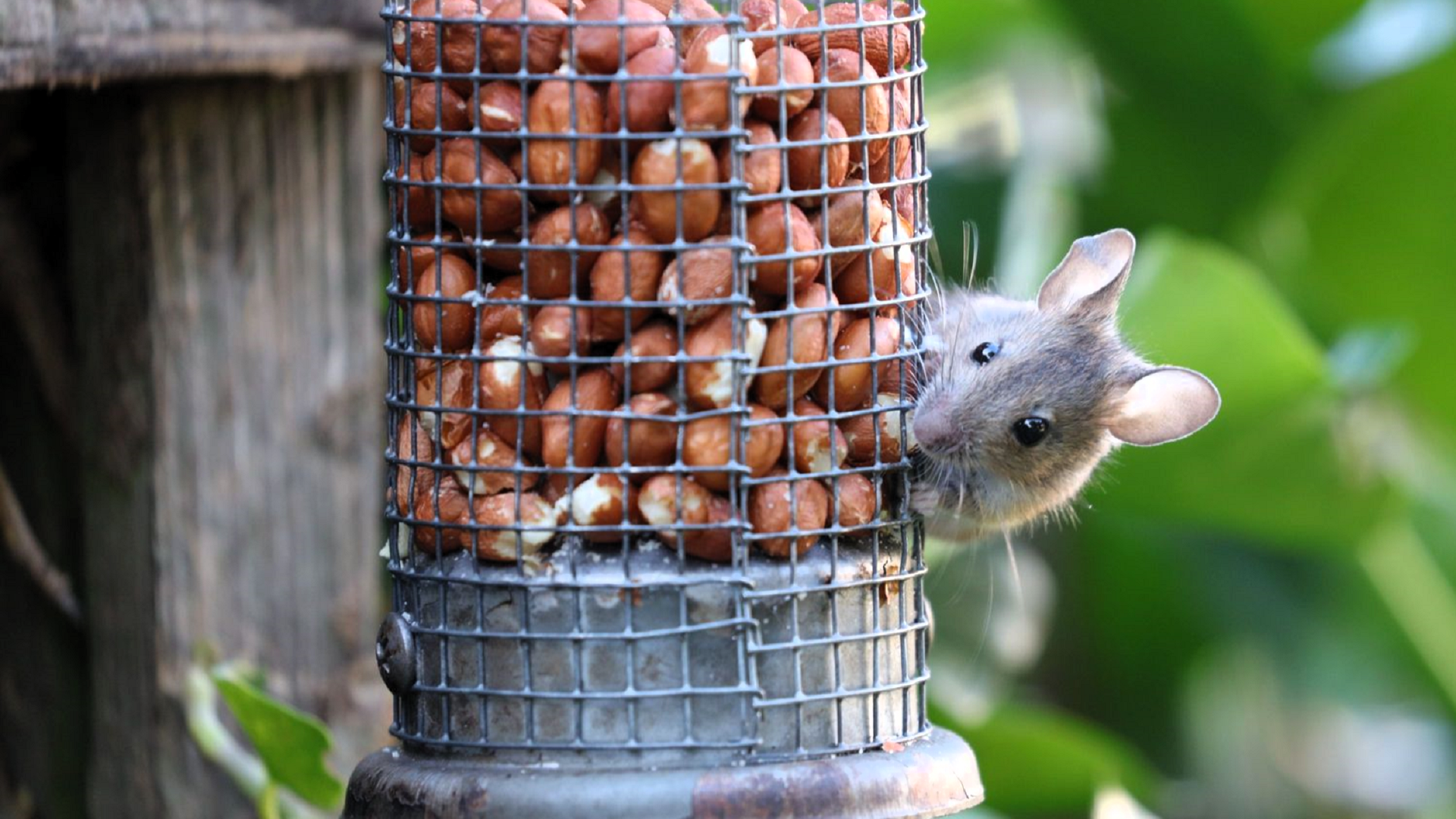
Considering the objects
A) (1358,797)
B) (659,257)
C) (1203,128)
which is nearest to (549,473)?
(659,257)

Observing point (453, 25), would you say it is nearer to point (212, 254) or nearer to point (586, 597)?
point (586, 597)

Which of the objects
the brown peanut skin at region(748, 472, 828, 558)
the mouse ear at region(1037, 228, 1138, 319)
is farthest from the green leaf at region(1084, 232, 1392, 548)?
the brown peanut skin at region(748, 472, 828, 558)

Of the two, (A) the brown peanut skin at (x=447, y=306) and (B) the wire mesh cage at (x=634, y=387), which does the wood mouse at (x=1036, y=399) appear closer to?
(B) the wire mesh cage at (x=634, y=387)

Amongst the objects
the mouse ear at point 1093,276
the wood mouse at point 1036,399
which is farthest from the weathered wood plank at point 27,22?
the mouse ear at point 1093,276

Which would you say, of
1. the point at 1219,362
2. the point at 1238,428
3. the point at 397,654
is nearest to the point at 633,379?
the point at 397,654

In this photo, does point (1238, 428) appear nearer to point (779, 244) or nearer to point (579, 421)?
point (779, 244)
